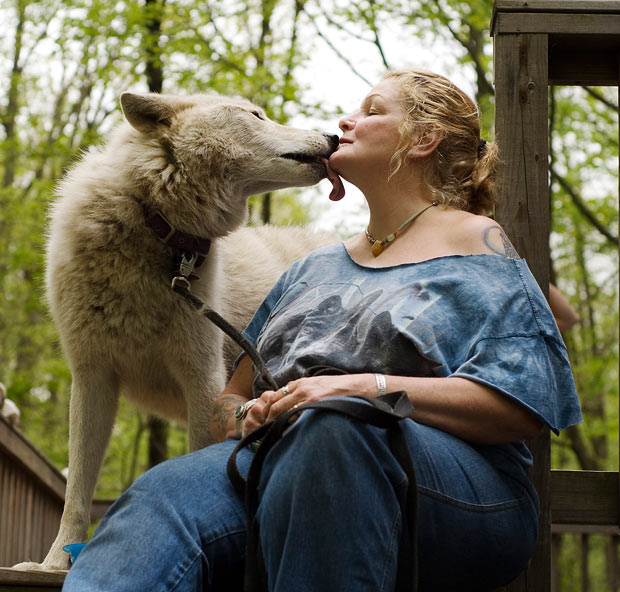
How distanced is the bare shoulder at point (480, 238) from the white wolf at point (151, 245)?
0.97 m

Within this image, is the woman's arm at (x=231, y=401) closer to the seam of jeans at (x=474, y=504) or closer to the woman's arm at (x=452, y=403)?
the woman's arm at (x=452, y=403)

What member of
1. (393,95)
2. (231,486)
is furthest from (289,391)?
(393,95)

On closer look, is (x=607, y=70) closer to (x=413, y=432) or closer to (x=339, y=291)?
(x=339, y=291)

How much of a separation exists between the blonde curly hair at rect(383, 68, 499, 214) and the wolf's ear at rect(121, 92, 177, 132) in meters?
1.08

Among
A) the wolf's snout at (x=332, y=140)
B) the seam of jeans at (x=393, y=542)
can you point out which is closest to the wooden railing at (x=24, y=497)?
the wolf's snout at (x=332, y=140)

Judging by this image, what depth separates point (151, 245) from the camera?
10.00 feet

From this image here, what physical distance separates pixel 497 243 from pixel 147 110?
164 centimetres

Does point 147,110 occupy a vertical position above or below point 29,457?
above

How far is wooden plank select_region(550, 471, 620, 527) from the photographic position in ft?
8.37

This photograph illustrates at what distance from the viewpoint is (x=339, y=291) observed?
7.44ft

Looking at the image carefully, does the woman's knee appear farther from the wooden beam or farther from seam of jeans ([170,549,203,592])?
the wooden beam

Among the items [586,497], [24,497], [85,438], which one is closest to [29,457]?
[24,497]

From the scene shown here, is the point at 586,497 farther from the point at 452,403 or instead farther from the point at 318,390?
the point at 318,390

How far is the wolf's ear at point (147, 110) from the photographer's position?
3086mm
